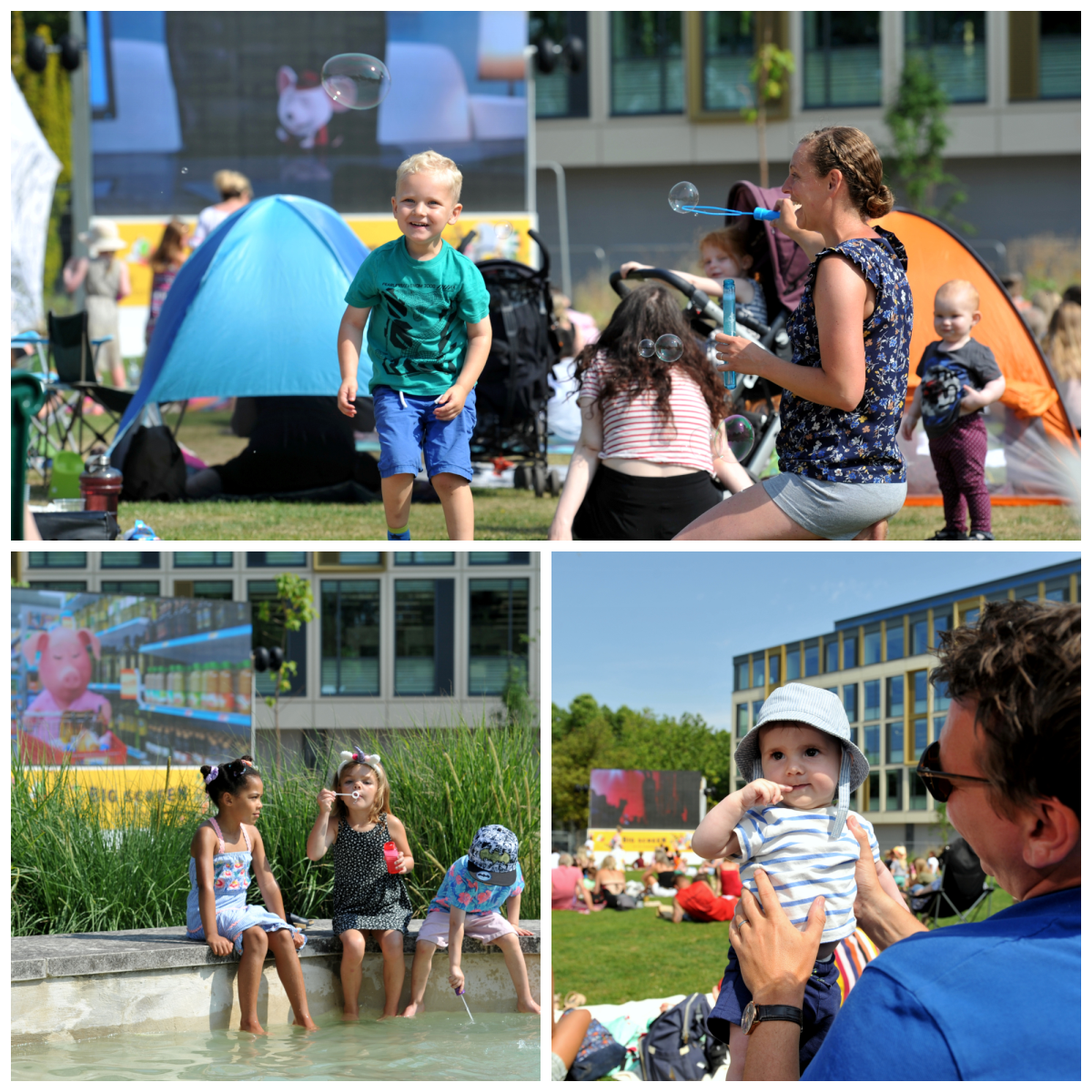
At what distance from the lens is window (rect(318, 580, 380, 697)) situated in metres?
4.77

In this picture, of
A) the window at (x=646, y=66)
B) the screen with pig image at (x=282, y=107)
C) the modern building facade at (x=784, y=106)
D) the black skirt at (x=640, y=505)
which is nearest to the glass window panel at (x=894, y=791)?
the black skirt at (x=640, y=505)

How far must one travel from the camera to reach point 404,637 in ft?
14.9

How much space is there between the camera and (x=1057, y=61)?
24.1m

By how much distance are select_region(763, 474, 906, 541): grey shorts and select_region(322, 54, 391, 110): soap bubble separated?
2.00 metres

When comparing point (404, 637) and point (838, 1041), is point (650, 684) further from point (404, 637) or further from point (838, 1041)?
point (404, 637)

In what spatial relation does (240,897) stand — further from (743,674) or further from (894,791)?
(894,791)

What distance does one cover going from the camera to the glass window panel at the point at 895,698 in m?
2.83

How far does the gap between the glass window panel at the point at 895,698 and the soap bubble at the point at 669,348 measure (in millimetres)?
1494

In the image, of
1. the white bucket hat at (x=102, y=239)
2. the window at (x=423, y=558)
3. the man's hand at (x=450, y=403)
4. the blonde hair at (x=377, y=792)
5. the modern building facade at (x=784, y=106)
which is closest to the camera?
the man's hand at (x=450, y=403)

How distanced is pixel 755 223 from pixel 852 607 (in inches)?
105

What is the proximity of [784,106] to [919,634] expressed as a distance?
75.7 feet

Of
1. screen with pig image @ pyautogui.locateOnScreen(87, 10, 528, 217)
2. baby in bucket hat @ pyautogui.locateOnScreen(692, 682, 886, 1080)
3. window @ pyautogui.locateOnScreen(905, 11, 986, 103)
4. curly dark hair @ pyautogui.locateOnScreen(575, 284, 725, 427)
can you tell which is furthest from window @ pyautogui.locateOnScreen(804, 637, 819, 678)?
window @ pyautogui.locateOnScreen(905, 11, 986, 103)

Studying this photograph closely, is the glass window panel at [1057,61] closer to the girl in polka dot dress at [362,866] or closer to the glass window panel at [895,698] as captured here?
the girl in polka dot dress at [362,866]

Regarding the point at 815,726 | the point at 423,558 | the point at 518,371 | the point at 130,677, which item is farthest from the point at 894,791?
the point at 518,371
